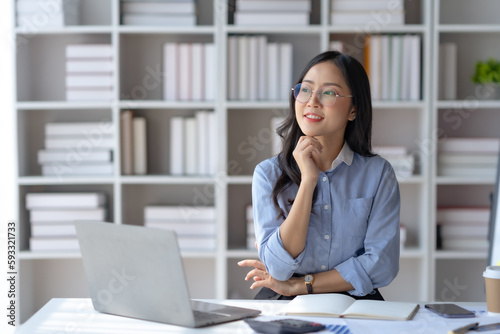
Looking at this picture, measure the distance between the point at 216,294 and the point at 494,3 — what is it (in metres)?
2.14

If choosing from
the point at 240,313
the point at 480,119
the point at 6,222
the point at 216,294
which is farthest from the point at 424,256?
the point at 6,222

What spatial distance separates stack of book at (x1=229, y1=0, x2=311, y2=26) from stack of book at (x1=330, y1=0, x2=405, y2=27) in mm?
147

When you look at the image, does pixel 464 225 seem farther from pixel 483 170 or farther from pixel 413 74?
pixel 413 74

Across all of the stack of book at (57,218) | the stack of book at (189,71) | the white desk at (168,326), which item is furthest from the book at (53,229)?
the white desk at (168,326)

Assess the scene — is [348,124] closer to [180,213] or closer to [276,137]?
[276,137]

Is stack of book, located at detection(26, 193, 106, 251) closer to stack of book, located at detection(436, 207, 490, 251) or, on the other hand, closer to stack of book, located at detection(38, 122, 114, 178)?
stack of book, located at detection(38, 122, 114, 178)

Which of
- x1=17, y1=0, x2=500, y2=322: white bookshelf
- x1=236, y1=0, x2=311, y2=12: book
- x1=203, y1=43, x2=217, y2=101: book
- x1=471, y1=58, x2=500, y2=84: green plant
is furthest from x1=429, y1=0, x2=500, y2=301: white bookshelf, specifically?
x1=203, y1=43, x2=217, y2=101: book

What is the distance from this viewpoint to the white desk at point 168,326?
4.23ft

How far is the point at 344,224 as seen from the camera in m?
1.82

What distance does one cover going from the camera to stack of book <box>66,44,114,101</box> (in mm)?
3033

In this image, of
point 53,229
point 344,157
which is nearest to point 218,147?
point 53,229

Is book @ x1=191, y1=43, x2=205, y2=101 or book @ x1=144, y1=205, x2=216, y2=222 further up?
book @ x1=191, y1=43, x2=205, y2=101

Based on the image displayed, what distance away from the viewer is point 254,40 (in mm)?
3023

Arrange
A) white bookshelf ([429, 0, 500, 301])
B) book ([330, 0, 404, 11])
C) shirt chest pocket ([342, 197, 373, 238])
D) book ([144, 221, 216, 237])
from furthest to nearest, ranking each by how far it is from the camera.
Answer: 1. white bookshelf ([429, 0, 500, 301])
2. book ([144, 221, 216, 237])
3. book ([330, 0, 404, 11])
4. shirt chest pocket ([342, 197, 373, 238])
